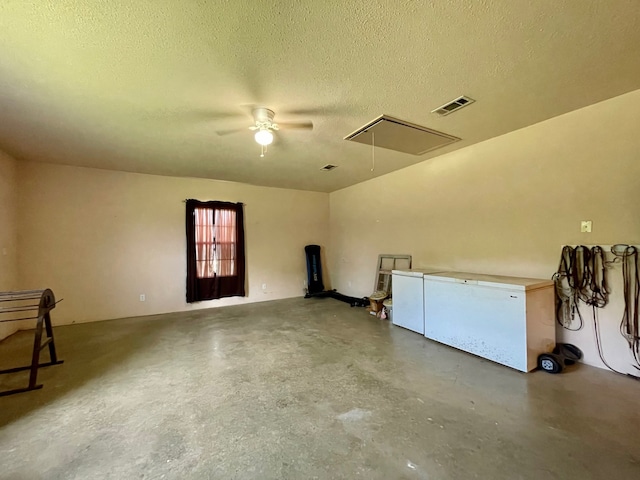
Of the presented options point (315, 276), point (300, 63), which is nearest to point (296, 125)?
point (300, 63)

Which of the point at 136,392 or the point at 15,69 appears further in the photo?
the point at 136,392

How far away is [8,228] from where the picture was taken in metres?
3.83

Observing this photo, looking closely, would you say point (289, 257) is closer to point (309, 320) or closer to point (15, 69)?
point (309, 320)

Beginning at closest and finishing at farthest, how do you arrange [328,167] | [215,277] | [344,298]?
1. [328,167]
2. [215,277]
3. [344,298]

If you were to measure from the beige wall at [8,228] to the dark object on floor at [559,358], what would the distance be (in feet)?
21.3

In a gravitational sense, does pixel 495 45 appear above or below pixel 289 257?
above

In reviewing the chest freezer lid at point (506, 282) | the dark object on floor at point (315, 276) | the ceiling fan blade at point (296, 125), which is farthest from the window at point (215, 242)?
the chest freezer lid at point (506, 282)

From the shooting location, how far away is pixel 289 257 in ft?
20.5

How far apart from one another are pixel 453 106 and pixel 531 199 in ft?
4.92

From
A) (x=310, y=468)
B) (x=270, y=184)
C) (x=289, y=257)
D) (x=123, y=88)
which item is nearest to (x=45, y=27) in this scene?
(x=123, y=88)

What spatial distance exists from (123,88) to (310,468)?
3032mm

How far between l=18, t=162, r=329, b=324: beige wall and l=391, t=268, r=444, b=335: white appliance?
3074 mm

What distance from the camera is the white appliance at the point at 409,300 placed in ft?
12.0

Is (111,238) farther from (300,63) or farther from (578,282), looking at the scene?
(578,282)
